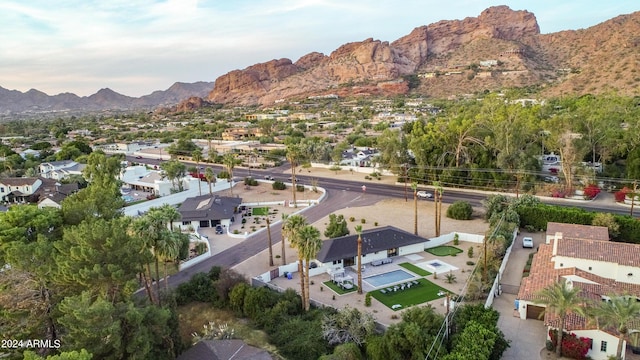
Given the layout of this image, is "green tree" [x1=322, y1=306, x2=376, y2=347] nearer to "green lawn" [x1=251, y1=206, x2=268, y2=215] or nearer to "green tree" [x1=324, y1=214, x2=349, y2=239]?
"green tree" [x1=324, y1=214, x2=349, y2=239]

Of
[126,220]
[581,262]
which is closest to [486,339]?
[581,262]

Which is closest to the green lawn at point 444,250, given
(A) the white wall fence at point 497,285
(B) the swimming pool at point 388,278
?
(A) the white wall fence at point 497,285

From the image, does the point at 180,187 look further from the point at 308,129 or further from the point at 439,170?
the point at 308,129

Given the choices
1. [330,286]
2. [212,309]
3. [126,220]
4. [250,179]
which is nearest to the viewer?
[126,220]

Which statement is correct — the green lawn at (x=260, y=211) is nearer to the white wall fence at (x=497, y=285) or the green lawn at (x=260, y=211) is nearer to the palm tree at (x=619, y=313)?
the white wall fence at (x=497, y=285)

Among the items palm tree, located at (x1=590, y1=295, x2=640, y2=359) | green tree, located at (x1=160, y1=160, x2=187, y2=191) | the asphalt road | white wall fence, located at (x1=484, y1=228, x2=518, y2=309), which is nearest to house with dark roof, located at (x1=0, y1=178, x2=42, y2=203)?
green tree, located at (x1=160, y1=160, x2=187, y2=191)
